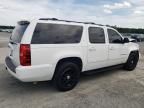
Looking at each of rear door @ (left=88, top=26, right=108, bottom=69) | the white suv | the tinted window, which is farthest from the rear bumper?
rear door @ (left=88, top=26, right=108, bottom=69)

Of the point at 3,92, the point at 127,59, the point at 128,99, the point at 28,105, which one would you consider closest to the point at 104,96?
the point at 128,99

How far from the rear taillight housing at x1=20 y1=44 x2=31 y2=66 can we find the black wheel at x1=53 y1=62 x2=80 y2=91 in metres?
0.95

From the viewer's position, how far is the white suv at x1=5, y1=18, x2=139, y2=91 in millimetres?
4840

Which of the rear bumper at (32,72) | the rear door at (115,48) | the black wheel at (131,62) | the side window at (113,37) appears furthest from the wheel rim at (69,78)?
the black wheel at (131,62)

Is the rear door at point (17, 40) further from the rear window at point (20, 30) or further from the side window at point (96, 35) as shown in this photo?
the side window at point (96, 35)

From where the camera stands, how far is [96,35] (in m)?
6.50

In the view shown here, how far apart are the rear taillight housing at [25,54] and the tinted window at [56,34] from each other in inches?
8.9

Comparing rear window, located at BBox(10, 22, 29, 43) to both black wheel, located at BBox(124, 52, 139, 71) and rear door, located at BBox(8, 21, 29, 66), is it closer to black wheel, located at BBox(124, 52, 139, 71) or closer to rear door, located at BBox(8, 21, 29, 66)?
rear door, located at BBox(8, 21, 29, 66)

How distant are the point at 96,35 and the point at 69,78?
1.72 metres

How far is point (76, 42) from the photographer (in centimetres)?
580

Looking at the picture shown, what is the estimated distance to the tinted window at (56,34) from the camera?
498 cm

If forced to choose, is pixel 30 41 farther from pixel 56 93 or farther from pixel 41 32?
pixel 56 93

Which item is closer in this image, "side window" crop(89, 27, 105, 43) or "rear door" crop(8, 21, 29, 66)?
"rear door" crop(8, 21, 29, 66)

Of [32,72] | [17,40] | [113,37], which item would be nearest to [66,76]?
[32,72]
